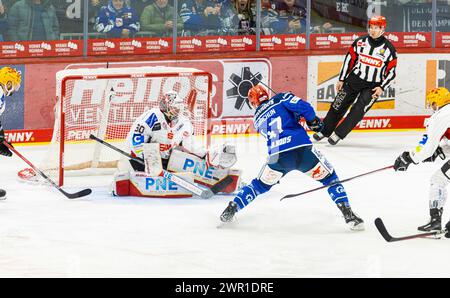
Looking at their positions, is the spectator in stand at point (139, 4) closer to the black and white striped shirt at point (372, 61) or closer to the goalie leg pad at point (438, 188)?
the black and white striped shirt at point (372, 61)

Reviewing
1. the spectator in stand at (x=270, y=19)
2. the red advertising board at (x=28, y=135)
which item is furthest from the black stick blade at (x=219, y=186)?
the spectator in stand at (x=270, y=19)

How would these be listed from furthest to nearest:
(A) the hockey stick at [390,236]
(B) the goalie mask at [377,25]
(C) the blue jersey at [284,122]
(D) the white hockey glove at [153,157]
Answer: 1. (B) the goalie mask at [377,25]
2. (D) the white hockey glove at [153,157]
3. (C) the blue jersey at [284,122]
4. (A) the hockey stick at [390,236]

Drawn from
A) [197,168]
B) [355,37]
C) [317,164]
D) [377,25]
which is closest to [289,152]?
[317,164]

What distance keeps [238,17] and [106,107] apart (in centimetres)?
265

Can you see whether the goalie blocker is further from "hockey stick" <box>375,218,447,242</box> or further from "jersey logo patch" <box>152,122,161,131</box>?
"hockey stick" <box>375,218,447,242</box>

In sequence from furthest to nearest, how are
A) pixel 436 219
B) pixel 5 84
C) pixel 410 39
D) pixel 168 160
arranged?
pixel 410 39, pixel 168 160, pixel 5 84, pixel 436 219

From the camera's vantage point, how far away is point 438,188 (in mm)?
7715

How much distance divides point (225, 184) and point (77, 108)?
1.61 metres

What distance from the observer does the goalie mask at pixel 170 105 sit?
925 cm

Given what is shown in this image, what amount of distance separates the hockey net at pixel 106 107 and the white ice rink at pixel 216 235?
0.28m

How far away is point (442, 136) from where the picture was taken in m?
7.52

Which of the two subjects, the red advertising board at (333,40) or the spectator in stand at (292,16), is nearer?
the spectator in stand at (292,16)

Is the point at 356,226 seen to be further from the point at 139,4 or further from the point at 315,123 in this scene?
the point at 139,4

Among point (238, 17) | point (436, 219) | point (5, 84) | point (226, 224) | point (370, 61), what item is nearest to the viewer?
point (436, 219)
